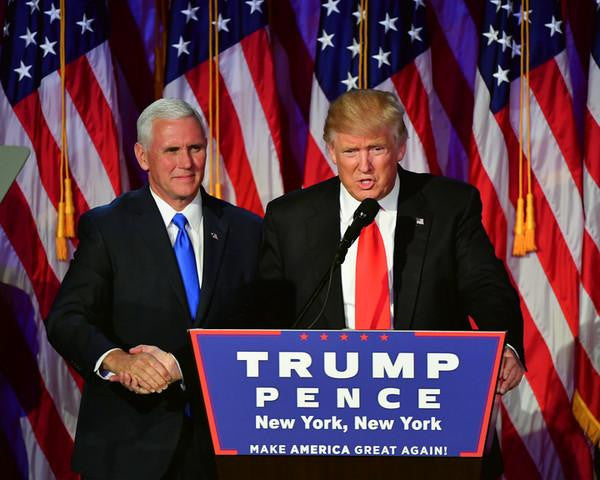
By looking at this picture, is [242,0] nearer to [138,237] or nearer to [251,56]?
[251,56]

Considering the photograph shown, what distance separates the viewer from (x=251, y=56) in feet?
13.0

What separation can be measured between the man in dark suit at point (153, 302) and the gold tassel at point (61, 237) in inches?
49.8

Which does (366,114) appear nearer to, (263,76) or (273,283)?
(273,283)

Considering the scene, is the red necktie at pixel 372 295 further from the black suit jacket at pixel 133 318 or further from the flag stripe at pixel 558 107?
the flag stripe at pixel 558 107

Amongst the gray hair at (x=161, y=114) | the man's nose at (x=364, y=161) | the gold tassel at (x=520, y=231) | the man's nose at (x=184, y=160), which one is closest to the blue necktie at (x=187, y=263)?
the man's nose at (x=184, y=160)

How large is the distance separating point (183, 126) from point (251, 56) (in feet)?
4.84

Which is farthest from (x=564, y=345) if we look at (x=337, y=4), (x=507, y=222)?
(x=337, y=4)

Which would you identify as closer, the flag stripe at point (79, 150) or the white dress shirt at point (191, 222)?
the white dress shirt at point (191, 222)

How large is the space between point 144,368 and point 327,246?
0.57 metres

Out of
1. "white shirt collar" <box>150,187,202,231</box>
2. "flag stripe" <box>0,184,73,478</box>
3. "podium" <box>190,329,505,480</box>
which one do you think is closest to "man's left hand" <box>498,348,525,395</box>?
"podium" <box>190,329,505,480</box>

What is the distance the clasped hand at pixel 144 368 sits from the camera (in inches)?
84.0

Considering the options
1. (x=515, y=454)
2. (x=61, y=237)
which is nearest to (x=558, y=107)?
(x=515, y=454)

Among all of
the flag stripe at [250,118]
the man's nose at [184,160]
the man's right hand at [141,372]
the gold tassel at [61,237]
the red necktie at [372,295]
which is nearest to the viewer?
the man's right hand at [141,372]

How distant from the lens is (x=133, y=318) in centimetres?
245
